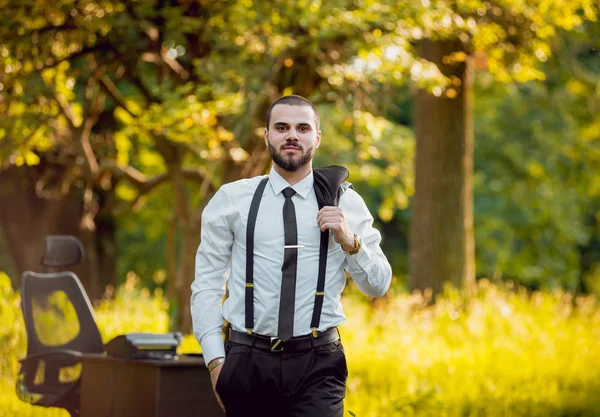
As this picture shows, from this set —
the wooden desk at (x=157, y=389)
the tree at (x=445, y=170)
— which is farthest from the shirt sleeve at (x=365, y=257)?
the tree at (x=445, y=170)

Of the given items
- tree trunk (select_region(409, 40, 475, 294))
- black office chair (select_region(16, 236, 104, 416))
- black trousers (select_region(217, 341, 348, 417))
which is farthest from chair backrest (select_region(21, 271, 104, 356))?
tree trunk (select_region(409, 40, 475, 294))

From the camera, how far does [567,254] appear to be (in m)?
25.1

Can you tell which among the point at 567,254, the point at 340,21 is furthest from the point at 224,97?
the point at 567,254

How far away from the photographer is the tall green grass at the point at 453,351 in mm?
8461

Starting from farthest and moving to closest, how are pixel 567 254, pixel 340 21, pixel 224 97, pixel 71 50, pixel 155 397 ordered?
pixel 567 254 < pixel 71 50 < pixel 224 97 < pixel 340 21 < pixel 155 397

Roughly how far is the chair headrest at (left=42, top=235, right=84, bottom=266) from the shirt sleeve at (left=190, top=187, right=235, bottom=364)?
3330mm

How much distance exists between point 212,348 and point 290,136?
2.99 feet

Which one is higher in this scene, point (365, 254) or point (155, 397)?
point (365, 254)

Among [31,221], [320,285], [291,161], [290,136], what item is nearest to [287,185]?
[291,161]

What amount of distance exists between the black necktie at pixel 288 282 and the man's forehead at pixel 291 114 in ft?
1.30

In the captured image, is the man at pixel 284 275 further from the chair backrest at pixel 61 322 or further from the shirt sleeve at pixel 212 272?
the chair backrest at pixel 61 322

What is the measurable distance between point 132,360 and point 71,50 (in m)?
5.93

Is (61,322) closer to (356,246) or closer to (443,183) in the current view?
(356,246)

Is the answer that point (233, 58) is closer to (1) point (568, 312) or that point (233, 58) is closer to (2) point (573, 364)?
(2) point (573, 364)
